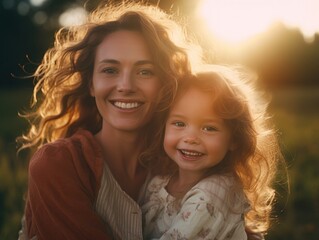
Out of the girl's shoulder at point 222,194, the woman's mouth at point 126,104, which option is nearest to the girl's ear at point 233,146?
the girl's shoulder at point 222,194

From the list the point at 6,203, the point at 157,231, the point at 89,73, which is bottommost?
the point at 6,203

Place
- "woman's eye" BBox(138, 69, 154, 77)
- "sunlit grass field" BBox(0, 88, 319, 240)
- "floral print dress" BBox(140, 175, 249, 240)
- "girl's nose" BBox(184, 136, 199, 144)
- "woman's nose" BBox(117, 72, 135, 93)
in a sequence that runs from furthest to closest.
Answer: "sunlit grass field" BBox(0, 88, 319, 240)
"woman's eye" BBox(138, 69, 154, 77)
"woman's nose" BBox(117, 72, 135, 93)
"girl's nose" BBox(184, 136, 199, 144)
"floral print dress" BBox(140, 175, 249, 240)

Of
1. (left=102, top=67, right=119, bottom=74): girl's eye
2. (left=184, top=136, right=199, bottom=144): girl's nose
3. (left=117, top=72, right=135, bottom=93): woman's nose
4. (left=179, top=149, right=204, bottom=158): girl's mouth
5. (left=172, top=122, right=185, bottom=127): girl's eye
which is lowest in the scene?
(left=179, top=149, right=204, bottom=158): girl's mouth

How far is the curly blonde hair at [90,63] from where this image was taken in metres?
3.40

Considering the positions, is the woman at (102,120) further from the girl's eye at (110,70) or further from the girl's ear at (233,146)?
the girl's ear at (233,146)

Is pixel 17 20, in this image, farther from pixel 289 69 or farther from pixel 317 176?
pixel 317 176

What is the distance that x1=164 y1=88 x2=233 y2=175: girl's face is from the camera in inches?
120

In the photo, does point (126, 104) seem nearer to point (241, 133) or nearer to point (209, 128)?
point (209, 128)

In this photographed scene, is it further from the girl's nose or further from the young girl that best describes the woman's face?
the girl's nose

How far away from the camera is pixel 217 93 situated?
10.1 feet

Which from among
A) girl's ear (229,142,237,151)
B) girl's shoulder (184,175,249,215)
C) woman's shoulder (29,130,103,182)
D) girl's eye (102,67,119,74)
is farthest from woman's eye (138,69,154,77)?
girl's shoulder (184,175,249,215)

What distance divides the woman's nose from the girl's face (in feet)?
0.99

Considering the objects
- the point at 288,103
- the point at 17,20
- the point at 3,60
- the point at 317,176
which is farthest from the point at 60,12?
the point at 317,176

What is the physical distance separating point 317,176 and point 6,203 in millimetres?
3604
